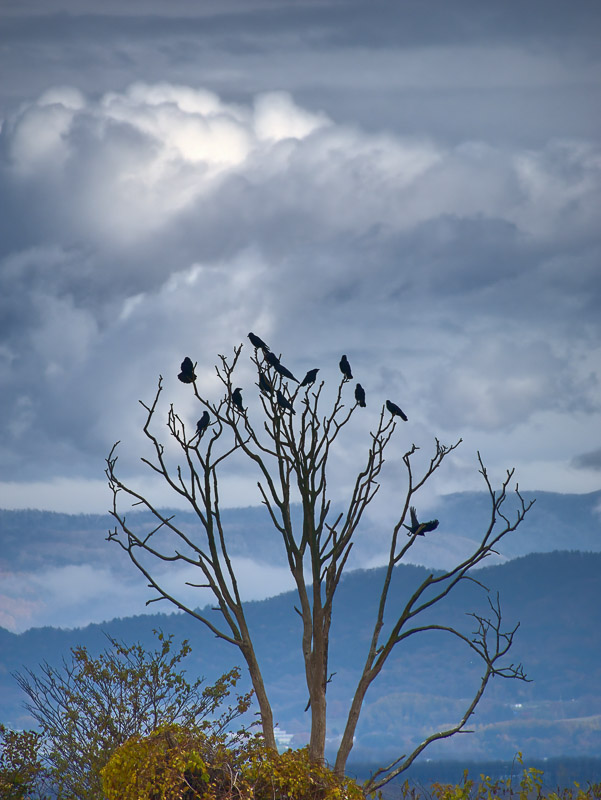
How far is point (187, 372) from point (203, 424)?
57 cm

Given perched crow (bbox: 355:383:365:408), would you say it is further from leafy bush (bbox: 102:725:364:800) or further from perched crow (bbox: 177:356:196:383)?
leafy bush (bbox: 102:725:364:800)

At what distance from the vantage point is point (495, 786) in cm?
902

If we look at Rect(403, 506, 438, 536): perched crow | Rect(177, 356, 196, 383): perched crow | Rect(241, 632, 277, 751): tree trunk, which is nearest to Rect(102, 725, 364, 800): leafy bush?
Rect(241, 632, 277, 751): tree trunk

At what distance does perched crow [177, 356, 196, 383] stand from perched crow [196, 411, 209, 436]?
1.25 feet

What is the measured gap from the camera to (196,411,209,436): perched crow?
1009 cm

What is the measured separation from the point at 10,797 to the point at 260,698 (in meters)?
5.59

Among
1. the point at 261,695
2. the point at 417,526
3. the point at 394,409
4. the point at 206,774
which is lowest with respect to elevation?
the point at 206,774

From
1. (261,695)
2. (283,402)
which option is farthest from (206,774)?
(283,402)

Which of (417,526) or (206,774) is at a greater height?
(417,526)

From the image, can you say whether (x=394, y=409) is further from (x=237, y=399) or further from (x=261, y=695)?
(x=261, y=695)

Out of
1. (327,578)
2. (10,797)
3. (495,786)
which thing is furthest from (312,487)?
(10,797)

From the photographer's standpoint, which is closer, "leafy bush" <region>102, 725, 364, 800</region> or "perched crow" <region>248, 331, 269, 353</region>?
"leafy bush" <region>102, 725, 364, 800</region>

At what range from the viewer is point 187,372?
1016 centimetres

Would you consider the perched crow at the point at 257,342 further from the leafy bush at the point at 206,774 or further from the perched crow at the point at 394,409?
the leafy bush at the point at 206,774
